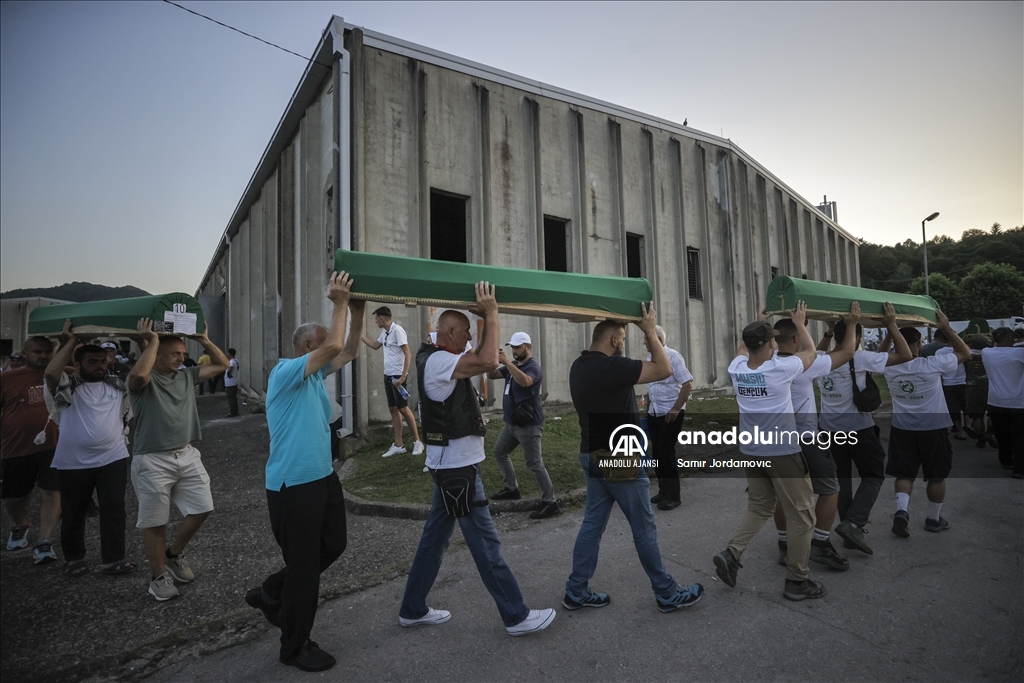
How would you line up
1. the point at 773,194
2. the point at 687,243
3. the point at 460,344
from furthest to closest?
1. the point at 773,194
2. the point at 687,243
3. the point at 460,344

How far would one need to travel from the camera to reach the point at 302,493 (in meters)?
3.29

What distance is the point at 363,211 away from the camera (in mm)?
9664

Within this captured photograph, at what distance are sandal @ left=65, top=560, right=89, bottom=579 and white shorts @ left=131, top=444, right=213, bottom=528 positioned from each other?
45.3 inches

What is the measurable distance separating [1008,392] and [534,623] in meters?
7.65

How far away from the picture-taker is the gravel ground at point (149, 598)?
358cm

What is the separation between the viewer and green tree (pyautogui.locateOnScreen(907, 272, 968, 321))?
18.3 feet

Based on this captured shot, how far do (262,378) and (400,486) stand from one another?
12689 millimetres

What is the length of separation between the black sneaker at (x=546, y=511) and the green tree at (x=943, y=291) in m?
4.34

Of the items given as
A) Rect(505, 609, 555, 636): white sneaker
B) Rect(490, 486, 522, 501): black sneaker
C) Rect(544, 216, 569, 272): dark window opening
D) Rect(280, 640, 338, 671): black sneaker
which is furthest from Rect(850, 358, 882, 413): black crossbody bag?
Rect(544, 216, 569, 272): dark window opening

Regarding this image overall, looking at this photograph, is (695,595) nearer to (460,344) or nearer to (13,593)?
(460,344)

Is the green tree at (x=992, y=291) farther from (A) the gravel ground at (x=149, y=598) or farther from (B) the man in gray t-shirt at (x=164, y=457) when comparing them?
(B) the man in gray t-shirt at (x=164, y=457)

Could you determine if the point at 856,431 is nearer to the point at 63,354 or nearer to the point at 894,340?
the point at 894,340

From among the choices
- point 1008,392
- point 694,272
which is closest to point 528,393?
point 1008,392

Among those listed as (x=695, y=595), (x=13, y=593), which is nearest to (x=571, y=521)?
(x=695, y=595)
